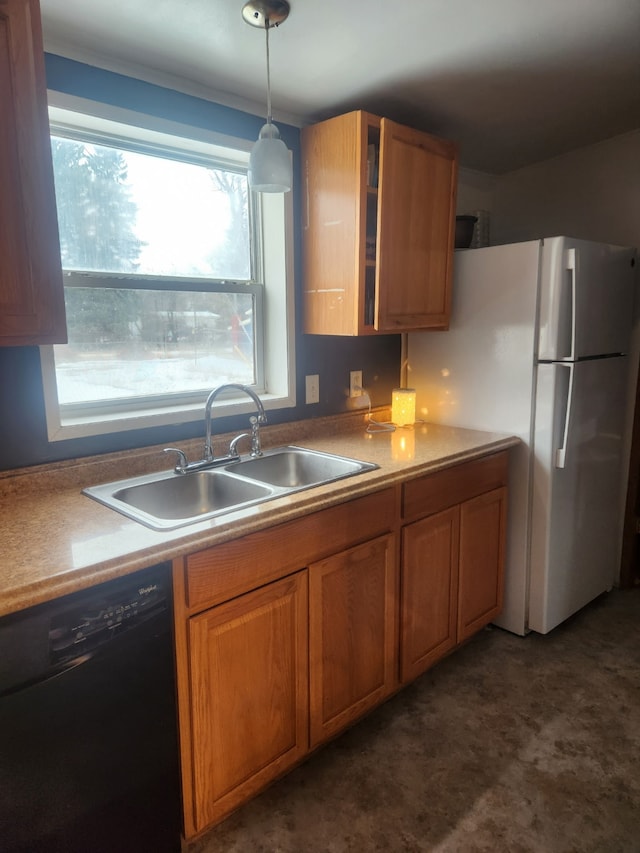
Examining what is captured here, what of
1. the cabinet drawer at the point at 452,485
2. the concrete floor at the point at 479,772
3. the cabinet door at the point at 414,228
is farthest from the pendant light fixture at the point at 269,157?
the concrete floor at the point at 479,772

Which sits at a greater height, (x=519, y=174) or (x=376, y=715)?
(x=519, y=174)

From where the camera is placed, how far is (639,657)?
239 cm

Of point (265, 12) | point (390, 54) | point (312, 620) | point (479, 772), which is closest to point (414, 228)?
point (390, 54)

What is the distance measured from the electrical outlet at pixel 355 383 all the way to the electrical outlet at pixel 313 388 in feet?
0.64

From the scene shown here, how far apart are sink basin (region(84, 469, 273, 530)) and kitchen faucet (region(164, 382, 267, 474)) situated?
3 centimetres

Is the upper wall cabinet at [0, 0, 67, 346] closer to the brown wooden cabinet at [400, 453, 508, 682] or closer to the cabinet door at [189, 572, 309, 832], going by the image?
the cabinet door at [189, 572, 309, 832]

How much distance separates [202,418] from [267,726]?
1037mm

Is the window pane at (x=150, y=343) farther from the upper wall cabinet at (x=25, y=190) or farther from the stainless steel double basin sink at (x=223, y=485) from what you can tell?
the upper wall cabinet at (x=25, y=190)

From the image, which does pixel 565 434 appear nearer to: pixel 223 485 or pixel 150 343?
pixel 223 485

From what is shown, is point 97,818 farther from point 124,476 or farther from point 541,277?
point 541,277

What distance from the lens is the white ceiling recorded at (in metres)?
1.55

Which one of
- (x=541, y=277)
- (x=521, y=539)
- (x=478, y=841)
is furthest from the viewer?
(x=521, y=539)

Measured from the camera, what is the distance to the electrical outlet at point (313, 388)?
243 cm

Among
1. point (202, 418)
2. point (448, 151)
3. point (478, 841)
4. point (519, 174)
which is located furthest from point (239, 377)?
point (519, 174)
